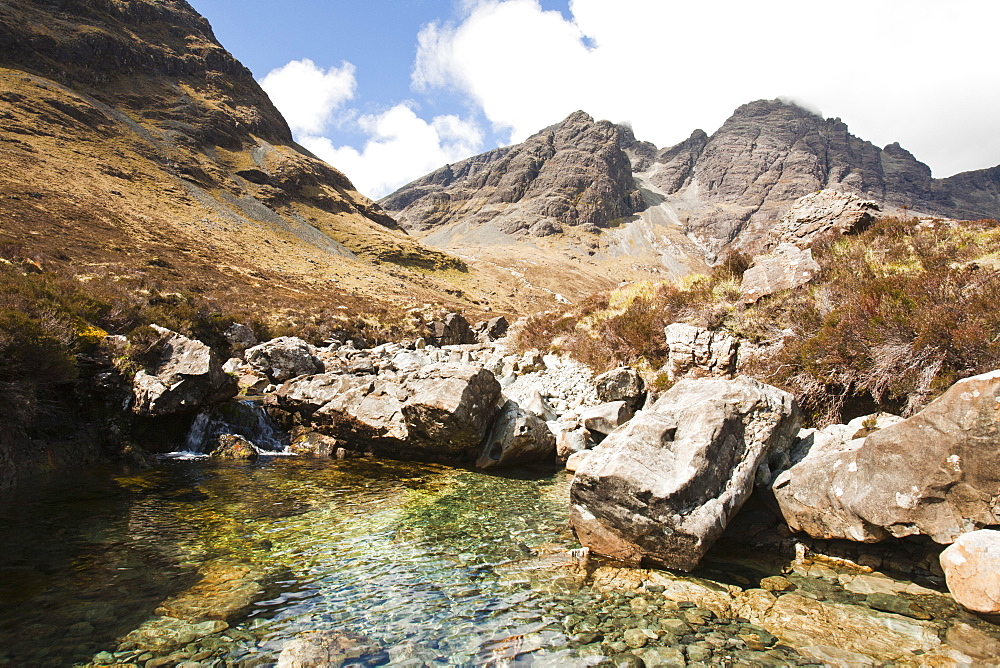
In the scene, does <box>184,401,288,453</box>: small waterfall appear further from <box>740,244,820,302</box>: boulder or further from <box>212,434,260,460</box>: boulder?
<box>740,244,820,302</box>: boulder

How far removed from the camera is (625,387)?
1382 cm

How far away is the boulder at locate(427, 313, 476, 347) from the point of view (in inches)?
1598

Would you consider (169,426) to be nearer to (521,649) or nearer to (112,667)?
(112,667)

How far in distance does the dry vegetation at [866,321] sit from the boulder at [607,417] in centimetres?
255

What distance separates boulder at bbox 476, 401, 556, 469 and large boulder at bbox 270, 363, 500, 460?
0.43 metres

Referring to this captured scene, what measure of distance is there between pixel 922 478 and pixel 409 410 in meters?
10.3

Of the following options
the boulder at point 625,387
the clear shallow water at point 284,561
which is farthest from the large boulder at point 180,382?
the boulder at point 625,387

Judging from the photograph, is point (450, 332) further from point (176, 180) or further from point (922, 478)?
point (176, 180)

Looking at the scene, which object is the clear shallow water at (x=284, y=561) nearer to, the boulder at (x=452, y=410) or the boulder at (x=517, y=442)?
the boulder at (x=517, y=442)

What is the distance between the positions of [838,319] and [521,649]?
365 inches

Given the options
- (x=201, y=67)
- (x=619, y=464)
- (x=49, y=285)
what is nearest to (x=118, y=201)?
(x=49, y=285)

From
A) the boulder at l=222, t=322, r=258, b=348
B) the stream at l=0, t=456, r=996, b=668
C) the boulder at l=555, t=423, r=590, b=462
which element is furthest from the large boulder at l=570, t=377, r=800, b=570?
the boulder at l=222, t=322, r=258, b=348

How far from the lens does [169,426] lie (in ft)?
42.6

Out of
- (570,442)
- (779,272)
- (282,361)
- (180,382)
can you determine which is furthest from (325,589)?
(282,361)
